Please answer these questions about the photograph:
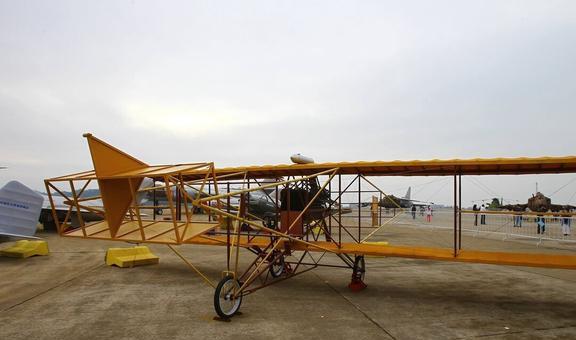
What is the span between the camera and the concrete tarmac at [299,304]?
236 inches

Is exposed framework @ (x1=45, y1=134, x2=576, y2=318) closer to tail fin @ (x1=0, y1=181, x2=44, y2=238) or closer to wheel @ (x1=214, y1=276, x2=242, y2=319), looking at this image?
wheel @ (x1=214, y1=276, x2=242, y2=319)

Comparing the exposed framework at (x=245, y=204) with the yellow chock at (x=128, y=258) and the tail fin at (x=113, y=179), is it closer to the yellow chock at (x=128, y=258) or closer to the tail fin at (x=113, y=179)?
the tail fin at (x=113, y=179)

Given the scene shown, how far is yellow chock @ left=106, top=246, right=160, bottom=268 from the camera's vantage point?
11414 millimetres

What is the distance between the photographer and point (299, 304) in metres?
7.65

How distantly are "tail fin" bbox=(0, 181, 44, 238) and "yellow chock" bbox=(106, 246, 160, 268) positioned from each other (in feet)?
12.4

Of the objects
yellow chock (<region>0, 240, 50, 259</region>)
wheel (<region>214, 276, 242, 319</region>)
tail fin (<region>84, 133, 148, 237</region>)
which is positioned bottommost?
yellow chock (<region>0, 240, 50, 259</region>)

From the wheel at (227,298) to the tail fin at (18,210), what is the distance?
975 cm

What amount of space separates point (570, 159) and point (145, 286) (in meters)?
8.78

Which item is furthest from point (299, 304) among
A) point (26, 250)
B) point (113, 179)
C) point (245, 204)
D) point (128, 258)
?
point (26, 250)

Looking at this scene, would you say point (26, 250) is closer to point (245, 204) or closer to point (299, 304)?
Result: point (245, 204)

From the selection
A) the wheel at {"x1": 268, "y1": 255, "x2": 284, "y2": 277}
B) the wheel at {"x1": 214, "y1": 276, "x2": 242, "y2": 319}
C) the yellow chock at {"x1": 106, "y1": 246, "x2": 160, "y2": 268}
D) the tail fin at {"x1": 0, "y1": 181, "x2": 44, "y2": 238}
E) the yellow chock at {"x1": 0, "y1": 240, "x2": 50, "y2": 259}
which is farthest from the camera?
the tail fin at {"x1": 0, "y1": 181, "x2": 44, "y2": 238}

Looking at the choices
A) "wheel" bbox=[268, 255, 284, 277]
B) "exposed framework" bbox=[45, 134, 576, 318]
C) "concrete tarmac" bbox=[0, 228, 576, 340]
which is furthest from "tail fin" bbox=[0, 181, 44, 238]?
"wheel" bbox=[268, 255, 284, 277]

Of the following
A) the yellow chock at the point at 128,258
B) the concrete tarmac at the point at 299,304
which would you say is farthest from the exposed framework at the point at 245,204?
the yellow chock at the point at 128,258

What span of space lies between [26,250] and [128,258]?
4032 millimetres
